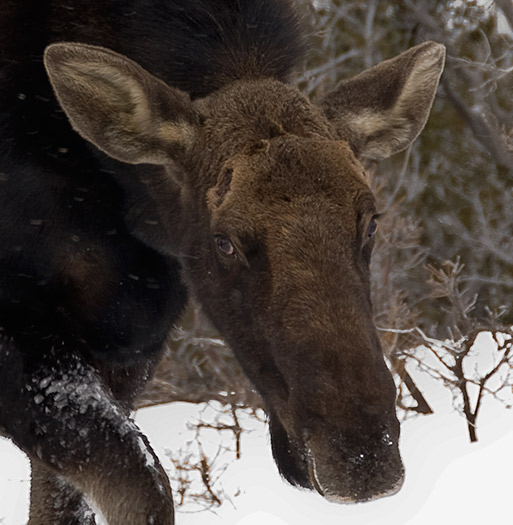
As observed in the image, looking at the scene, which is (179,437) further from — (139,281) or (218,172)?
(218,172)

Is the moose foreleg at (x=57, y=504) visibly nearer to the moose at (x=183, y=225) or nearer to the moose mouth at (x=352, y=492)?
the moose at (x=183, y=225)

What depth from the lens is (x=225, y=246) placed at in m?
3.00

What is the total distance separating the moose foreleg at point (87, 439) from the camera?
319cm

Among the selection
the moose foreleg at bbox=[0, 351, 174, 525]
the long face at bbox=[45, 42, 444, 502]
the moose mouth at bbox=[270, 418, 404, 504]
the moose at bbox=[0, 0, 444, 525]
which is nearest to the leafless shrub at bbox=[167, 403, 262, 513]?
the moose at bbox=[0, 0, 444, 525]

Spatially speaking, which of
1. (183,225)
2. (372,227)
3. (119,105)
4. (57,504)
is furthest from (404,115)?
(57,504)

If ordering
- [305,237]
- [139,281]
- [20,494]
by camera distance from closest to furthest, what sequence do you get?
[305,237] → [139,281] → [20,494]

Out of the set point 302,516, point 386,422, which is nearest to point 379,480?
point 386,422

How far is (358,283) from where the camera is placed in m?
2.73

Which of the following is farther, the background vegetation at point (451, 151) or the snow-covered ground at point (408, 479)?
the background vegetation at point (451, 151)

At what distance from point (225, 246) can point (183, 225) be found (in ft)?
1.58

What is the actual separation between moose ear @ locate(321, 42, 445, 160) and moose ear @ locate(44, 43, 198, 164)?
24.1 inches

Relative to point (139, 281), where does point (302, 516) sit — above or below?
below

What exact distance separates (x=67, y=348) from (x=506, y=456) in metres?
2.98

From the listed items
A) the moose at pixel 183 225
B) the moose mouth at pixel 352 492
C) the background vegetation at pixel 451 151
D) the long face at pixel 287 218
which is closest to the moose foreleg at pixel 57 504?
the moose at pixel 183 225
